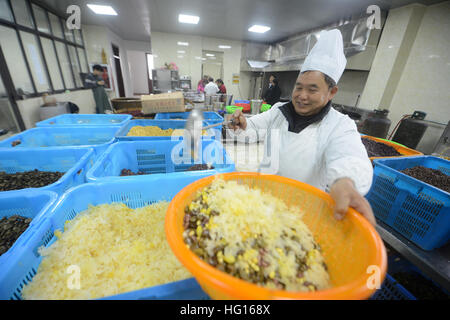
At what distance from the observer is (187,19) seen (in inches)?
222

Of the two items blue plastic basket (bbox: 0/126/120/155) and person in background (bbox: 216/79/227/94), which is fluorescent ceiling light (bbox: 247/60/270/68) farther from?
blue plastic basket (bbox: 0/126/120/155)

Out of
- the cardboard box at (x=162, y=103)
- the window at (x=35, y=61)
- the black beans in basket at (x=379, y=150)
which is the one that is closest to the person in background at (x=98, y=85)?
the window at (x=35, y=61)

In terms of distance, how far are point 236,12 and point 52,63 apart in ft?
17.2

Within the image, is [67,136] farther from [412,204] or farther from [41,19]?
[41,19]

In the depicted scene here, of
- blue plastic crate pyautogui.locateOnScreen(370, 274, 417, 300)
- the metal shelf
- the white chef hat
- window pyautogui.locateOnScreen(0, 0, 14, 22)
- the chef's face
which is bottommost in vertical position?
blue plastic crate pyautogui.locateOnScreen(370, 274, 417, 300)

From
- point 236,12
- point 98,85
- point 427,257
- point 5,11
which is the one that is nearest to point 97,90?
point 98,85

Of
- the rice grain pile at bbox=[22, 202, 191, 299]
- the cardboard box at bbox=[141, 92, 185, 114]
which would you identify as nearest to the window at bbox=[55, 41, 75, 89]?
the cardboard box at bbox=[141, 92, 185, 114]

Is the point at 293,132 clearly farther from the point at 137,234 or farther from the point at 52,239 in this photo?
the point at 52,239

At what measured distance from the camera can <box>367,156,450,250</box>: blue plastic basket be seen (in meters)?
1.05

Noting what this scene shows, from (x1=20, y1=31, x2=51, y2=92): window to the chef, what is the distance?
18.6ft

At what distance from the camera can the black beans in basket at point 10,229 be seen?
2.89 ft

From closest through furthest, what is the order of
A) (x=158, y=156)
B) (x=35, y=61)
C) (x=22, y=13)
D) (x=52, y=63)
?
1. (x=158, y=156)
2. (x=22, y=13)
3. (x=35, y=61)
4. (x=52, y=63)

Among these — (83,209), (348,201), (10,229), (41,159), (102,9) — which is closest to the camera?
(348,201)

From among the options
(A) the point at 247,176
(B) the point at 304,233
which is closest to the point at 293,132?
(A) the point at 247,176
